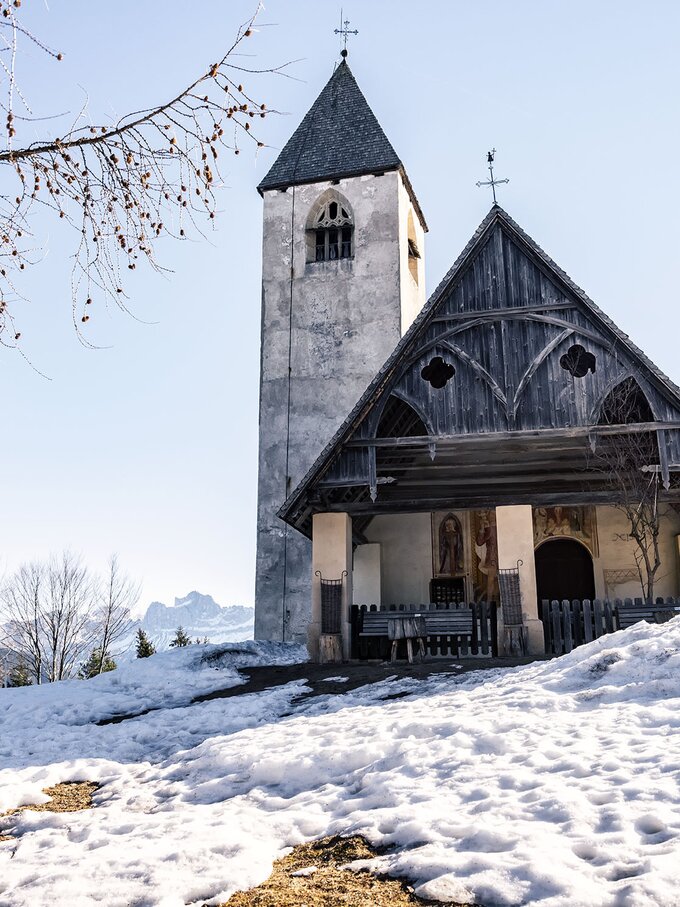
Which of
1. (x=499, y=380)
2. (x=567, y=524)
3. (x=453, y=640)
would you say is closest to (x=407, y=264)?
(x=567, y=524)

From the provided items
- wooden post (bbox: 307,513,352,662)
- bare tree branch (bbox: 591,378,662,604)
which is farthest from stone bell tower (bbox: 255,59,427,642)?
bare tree branch (bbox: 591,378,662,604)

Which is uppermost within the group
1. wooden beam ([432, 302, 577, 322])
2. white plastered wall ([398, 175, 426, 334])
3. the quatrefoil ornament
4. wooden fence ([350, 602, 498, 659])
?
white plastered wall ([398, 175, 426, 334])

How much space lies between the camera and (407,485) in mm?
18531

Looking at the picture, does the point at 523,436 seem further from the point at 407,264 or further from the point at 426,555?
the point at 407,264

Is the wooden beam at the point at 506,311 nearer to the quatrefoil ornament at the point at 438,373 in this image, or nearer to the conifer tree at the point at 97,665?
the quatrefoil ornament at the point at 438,373

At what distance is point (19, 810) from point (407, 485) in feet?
40.6

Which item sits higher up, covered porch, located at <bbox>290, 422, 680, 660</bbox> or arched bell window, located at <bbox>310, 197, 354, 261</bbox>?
arched bell window, located at <bbox>310, 197, 354, 261</bbox>

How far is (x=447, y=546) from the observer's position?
21.2m

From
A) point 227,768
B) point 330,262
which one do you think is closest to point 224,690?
point 227,768

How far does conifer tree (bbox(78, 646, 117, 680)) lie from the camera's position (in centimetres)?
3367

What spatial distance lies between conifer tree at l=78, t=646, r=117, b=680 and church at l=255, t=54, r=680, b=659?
12908 millimetres

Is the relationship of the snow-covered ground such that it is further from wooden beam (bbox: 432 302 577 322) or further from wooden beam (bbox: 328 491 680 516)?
wooden beam (bbox: 432 302 577 322)

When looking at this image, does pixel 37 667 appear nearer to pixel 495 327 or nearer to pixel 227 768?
pixel 495 327

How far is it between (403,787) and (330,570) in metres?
10.4
